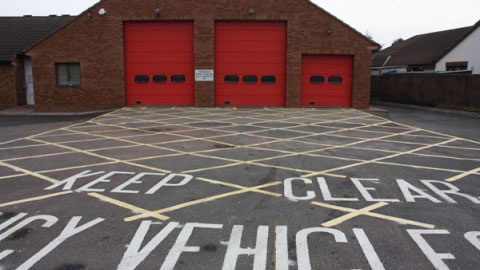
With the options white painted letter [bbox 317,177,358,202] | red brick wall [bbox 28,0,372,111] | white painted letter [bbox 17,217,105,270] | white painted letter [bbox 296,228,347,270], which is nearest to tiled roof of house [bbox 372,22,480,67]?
red brick wall [bbox 28,0,372,111]

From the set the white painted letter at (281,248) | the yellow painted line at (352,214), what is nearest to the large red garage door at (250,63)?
the yellow painted line at (352,214)

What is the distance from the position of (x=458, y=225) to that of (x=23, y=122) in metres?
16.8

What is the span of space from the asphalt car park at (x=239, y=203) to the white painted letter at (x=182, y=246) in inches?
0.7

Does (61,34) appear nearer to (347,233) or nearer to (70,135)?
(70,135)

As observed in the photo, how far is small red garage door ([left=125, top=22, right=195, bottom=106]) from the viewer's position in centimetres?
2069

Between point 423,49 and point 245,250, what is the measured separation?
38289mm

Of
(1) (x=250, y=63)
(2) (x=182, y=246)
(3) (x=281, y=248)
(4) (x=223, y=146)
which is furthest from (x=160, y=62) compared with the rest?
(3) (x=281, y=248)

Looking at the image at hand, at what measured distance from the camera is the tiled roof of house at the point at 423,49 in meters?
34.8

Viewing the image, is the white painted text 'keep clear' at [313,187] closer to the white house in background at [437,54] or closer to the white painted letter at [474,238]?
the white painted letter at [474,238]

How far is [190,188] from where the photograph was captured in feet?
22.0

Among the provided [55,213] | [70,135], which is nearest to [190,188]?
[55,213]

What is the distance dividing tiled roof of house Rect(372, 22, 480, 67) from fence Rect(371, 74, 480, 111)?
7.70m

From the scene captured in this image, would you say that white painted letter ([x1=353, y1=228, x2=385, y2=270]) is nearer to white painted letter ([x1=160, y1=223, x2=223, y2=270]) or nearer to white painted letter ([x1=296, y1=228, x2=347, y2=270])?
white painted letter ([x1=296, y1=228, x2=347, y2=270])

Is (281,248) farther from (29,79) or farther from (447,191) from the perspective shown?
(29,79)
